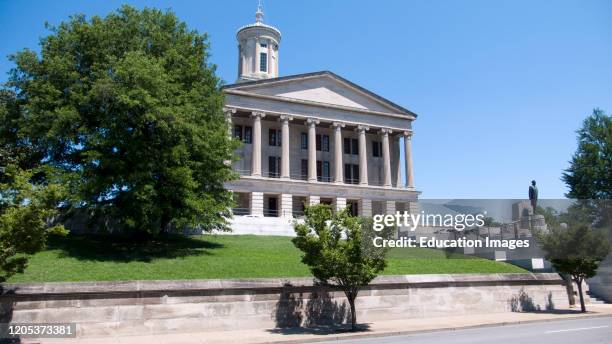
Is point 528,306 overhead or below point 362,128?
below

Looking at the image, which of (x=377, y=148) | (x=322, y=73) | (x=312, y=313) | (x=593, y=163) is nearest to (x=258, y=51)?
(x=322, y=73)

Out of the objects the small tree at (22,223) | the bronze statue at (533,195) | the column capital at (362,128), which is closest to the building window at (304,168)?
the column capital at (362,128)

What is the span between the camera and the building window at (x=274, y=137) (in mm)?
58562

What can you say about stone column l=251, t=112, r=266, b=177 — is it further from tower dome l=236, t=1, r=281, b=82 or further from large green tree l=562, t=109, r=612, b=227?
large green tree l=562, t=109, r=612, b=227

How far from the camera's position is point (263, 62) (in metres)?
67.8

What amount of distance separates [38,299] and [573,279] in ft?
75.2

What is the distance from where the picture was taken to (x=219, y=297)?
55.8ft

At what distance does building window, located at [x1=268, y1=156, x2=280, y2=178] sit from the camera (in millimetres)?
57581

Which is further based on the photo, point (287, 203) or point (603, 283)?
point (287, 203)

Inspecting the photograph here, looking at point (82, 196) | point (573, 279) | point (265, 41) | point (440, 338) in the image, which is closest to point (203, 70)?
point (82, 196)

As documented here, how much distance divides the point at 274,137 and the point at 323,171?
7.32 metres

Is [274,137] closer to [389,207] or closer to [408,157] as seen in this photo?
[389,207]

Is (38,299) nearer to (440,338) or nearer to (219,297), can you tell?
(219,297)

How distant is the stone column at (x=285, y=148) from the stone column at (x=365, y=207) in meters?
9.42
